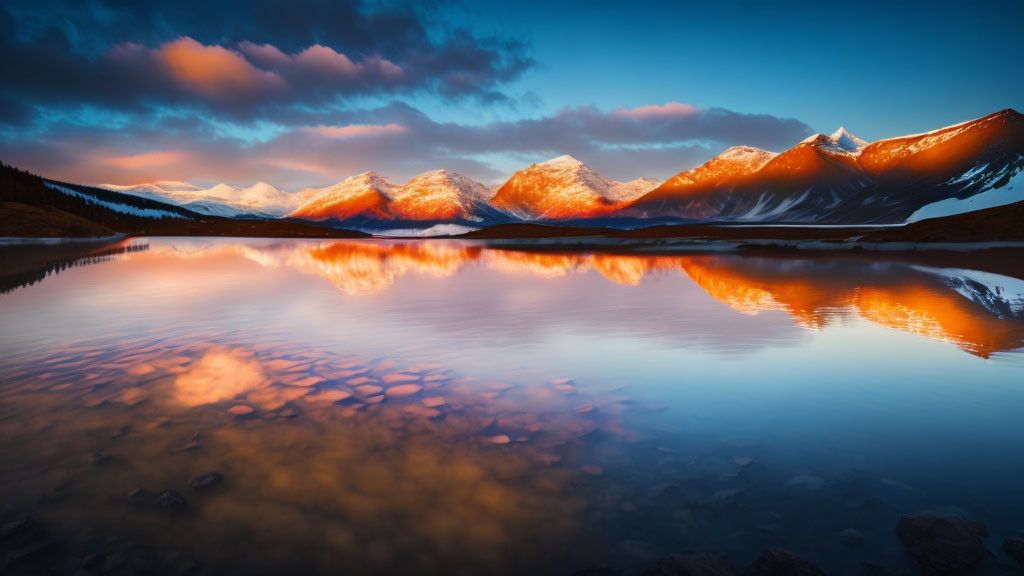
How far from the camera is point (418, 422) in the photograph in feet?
31.3

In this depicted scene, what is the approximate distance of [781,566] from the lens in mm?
5438

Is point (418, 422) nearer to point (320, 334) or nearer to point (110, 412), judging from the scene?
point (110, 412)

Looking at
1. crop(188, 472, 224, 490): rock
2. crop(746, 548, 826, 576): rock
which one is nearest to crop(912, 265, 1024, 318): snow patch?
crop(746, 548, 826, 576): rock

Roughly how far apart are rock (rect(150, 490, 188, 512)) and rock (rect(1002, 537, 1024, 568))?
9.76 meters

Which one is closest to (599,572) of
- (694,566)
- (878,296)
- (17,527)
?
(694,566)

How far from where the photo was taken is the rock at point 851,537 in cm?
589

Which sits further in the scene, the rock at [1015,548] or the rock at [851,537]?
the rock at [851,537]

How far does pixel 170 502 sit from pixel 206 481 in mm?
556

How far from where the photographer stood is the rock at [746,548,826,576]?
5.38 m

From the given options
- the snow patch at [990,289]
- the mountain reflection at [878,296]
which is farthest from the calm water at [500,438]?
the snow patch at [990,289]

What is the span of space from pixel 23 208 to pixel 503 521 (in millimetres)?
196966

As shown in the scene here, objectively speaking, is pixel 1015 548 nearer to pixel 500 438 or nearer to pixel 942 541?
pixel 942 541

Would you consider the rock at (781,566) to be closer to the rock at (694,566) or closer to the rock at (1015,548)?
the rock at (694,566)

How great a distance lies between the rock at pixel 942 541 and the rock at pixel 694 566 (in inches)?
84.1
